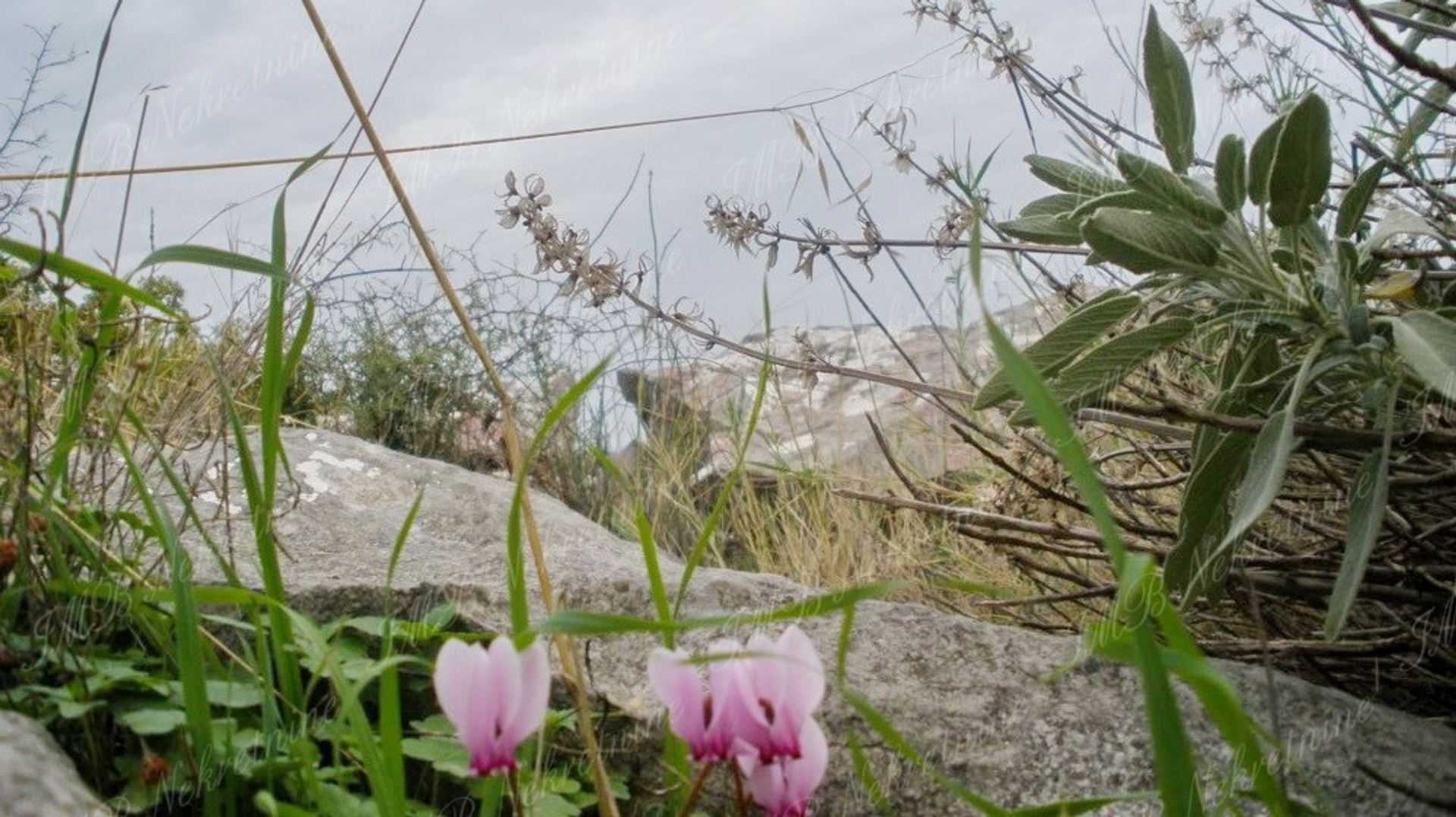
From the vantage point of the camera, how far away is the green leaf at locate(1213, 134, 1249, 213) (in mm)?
1396

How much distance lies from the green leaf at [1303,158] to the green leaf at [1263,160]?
0.05 ft

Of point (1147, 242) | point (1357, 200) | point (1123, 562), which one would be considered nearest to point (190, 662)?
point (1123, 562)

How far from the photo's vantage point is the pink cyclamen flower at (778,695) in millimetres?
718

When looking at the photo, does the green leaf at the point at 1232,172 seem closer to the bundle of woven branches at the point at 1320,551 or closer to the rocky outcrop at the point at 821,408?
the bundle of woven branches at the point at 1320,551

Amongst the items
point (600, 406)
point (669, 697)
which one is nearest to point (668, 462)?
point (600, 406)

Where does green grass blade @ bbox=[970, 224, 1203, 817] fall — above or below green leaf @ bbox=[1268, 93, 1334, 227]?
below

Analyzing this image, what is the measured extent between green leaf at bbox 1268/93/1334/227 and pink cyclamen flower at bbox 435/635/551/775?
95cm

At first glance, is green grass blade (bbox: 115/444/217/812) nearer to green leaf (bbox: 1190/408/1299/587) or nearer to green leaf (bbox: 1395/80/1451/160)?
green leaf (bbox: 1190/408/1299/587)

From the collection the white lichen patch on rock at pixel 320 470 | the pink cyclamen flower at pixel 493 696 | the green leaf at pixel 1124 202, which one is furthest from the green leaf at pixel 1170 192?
the white lichen patch on rock at pixel 320 470

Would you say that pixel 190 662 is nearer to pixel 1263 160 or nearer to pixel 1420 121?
pixel 1263 160

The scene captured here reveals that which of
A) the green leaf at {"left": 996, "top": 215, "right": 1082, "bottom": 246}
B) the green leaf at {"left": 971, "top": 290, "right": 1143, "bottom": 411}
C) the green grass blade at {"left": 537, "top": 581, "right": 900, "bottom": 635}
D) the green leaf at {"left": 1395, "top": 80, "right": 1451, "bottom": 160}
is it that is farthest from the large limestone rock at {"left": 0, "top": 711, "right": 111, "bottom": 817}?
the green leaf at {"left": 1395, "top": 80, "right": 1451, "bottom": 160}

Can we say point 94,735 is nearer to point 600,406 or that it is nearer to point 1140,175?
point 1140,175

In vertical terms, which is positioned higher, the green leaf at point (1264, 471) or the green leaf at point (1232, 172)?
the green leaf at point (1232, 172)

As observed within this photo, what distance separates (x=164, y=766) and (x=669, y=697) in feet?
1.76
